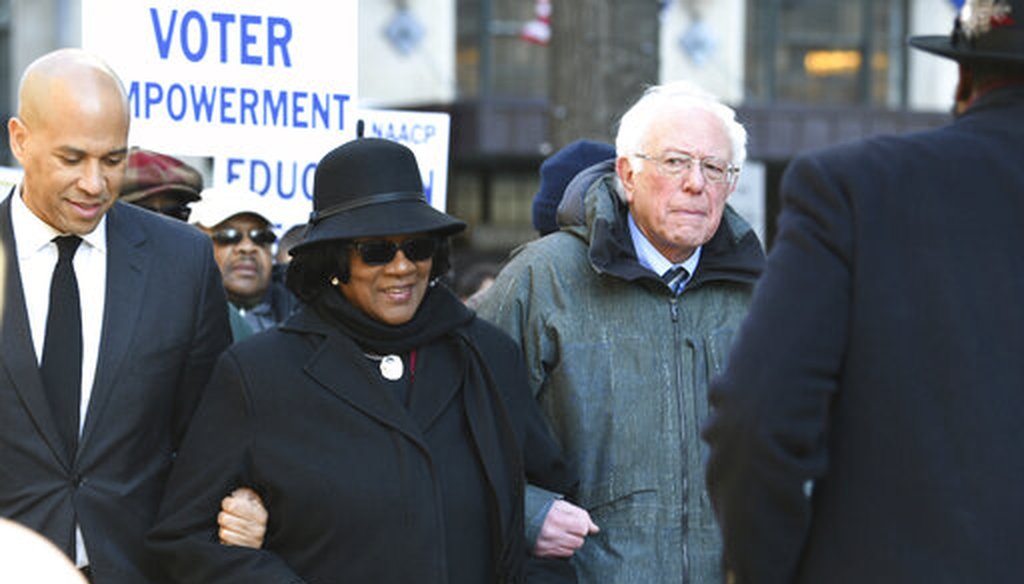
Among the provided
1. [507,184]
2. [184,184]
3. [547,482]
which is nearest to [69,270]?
[547,482]

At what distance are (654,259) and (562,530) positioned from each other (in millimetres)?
808

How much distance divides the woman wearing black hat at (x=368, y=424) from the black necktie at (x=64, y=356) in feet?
0.93

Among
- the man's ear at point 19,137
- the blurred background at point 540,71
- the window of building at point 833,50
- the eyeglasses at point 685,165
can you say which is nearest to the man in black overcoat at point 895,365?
the eyeglasses at point 685,165

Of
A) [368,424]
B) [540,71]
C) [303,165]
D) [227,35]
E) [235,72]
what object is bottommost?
[368,424]

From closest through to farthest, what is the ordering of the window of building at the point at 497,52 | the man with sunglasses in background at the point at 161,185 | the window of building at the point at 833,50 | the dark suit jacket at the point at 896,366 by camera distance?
1. the dark suit jacket at the point at 896,366
2. the man with sunglasses in background at the point at 161,185
3. the window of building at the point at 497,52
4. the window of building at the point at 833,50

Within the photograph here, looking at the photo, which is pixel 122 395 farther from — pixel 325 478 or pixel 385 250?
pixel 385 250

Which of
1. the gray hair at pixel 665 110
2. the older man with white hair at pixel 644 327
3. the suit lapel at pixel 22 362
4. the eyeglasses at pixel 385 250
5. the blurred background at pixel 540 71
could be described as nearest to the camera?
the suit lapel at pixel 22 362

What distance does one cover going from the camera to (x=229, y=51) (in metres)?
Result: 6.17

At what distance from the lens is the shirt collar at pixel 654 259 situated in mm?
4805

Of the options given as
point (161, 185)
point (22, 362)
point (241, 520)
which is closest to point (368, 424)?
point (241, 520)

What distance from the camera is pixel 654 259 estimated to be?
15.8 feet

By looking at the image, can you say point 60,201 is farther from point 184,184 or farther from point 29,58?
point 29,58

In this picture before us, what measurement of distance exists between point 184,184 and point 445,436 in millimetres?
2127

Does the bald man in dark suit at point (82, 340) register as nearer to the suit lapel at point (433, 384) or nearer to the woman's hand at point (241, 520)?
the woman's hand at point (241, 520)
